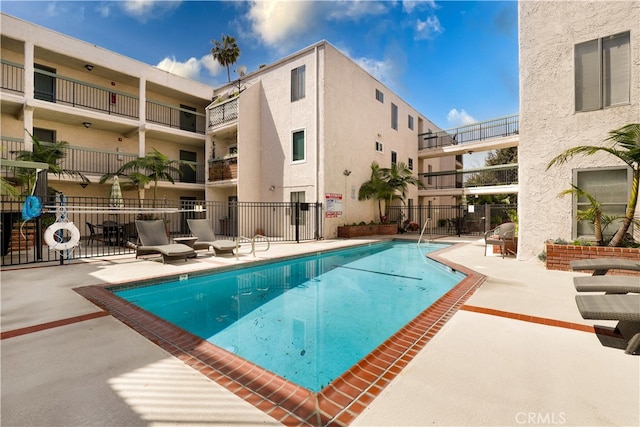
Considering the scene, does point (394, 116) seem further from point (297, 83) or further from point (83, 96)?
point (83, 96)

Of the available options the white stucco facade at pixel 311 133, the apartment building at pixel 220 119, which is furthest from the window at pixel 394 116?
the white stucco facade at pixel 311 133

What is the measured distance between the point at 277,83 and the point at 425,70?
960 cm

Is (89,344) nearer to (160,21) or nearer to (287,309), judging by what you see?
(287,309)

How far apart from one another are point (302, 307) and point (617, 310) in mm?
4020

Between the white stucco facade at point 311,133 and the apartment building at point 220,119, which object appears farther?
the white stucco facade at point 311,133

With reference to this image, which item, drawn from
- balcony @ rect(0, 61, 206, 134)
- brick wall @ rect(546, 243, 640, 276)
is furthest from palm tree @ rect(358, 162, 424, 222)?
balcony @ rect(0, 61, 206, 134)

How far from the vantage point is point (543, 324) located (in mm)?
3525

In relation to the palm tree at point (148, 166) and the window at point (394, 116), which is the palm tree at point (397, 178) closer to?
the window at point (394, 116)

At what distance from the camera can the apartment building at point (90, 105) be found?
12.5 metres

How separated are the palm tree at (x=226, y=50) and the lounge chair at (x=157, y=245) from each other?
72.6ft

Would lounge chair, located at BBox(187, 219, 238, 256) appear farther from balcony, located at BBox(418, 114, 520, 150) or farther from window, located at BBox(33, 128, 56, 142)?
balcony, located at BBox(418, 114, 520, 150)

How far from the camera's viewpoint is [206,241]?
9523 millimetres

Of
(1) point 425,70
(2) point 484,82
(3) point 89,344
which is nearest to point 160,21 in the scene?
(1) point 425,70

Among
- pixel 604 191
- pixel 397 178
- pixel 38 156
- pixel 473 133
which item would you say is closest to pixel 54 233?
pixel 38 156
